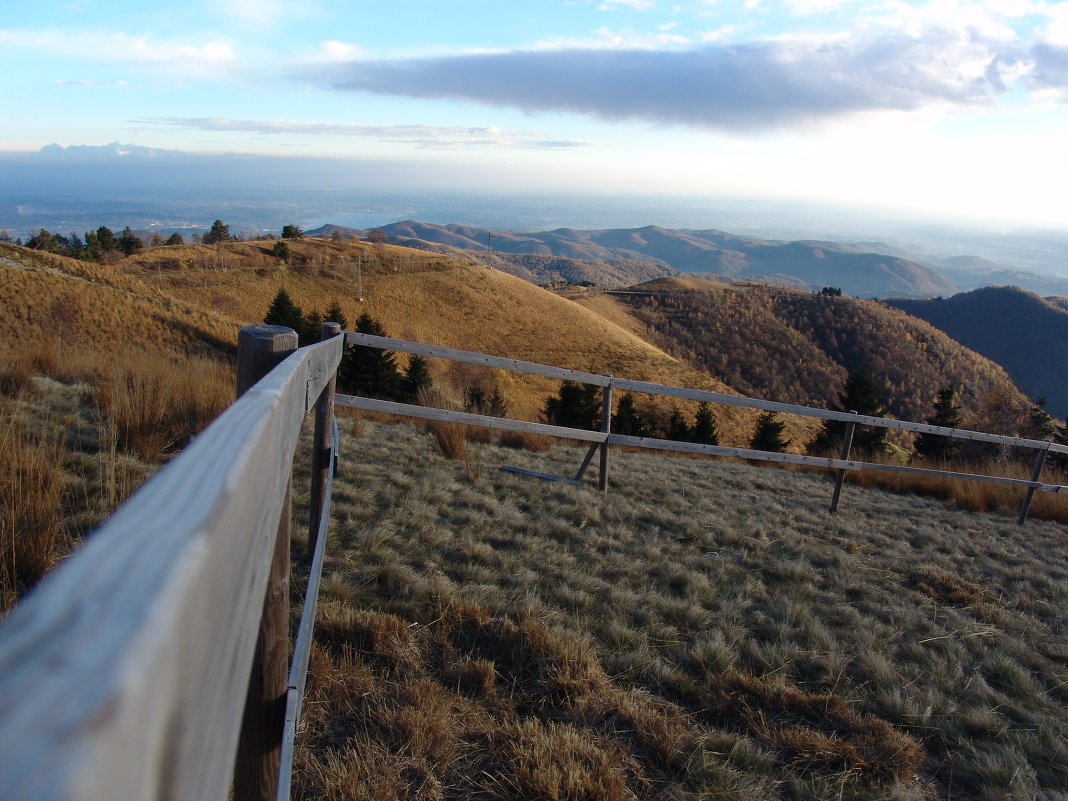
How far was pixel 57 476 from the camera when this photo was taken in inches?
121

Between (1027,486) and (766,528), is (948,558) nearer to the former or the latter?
(766,528)

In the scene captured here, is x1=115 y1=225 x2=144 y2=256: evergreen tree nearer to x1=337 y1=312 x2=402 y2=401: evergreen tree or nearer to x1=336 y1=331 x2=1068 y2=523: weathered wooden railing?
x1=337 y1=312 x2=402 y2=401: evergreen tree

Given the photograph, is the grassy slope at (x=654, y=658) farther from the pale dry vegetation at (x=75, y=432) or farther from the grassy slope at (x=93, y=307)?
the grassy slope at (x=93, y=307)

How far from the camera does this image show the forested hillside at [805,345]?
70812mm

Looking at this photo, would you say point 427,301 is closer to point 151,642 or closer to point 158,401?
point 158,401

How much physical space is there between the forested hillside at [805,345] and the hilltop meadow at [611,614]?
64.6 meters

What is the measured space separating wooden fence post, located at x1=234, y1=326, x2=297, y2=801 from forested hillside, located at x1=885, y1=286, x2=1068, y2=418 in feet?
409

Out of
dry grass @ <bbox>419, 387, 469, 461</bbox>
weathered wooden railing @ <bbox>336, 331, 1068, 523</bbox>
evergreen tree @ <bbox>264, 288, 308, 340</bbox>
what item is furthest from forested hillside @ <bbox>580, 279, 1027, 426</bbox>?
dry grass @ <bbox>419, 387, 469, 461</bbox>

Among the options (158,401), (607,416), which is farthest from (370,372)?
(158,401)

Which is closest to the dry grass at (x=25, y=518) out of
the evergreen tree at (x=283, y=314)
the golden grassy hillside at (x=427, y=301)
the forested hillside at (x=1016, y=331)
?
the evergreen tree at (x=283, y=314)

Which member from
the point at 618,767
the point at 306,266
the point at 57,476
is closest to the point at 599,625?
the point at 618,767

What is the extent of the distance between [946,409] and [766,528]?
35800mm

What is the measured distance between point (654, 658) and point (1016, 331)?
467 feet

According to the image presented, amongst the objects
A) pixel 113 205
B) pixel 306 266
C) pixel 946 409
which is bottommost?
pixel 946 409
